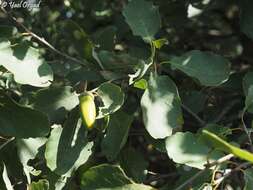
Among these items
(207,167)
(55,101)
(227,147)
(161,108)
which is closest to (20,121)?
(55,101)

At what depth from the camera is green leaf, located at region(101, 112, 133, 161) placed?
4.54 feet

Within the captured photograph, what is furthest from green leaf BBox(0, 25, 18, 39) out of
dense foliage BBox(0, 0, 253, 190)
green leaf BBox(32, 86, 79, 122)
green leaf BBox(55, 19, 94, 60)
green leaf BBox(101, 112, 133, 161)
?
green leaf BBox(101, 112, 133, 161)

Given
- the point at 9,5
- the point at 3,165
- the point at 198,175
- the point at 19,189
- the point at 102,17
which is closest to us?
the point at 198,175

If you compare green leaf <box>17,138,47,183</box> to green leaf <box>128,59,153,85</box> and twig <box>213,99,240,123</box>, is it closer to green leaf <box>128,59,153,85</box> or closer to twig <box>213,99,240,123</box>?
green leaf <box>128,59,153,85</box>

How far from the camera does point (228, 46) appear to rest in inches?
89.6

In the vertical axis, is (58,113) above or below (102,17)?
above

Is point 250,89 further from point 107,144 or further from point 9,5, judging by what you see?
point 9,5

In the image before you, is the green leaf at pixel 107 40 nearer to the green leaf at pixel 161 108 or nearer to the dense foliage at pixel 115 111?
the dense foliage at pixel 115 111

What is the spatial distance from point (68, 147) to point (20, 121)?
0.13m

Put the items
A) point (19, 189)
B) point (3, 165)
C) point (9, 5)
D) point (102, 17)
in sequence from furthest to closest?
point (102, 17), point (9, 5), point (19, 189), point (3, 165)

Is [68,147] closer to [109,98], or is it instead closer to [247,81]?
[109,98]

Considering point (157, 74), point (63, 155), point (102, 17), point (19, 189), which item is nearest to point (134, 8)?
point (157, 74)

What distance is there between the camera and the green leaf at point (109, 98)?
1341 mm

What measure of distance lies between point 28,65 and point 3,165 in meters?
0.25
